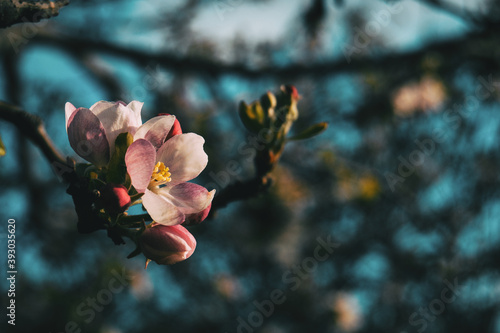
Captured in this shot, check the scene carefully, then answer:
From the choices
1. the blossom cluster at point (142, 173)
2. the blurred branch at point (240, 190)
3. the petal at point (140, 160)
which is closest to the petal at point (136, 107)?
the blossom cluster at point (142, 173)

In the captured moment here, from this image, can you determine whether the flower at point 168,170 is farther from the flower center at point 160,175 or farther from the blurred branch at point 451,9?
the blurred branch at point 451,9

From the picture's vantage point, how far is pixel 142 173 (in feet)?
2.66

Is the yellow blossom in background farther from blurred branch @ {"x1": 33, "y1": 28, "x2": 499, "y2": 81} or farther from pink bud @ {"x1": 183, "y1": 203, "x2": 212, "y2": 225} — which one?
pink bud @ {"x1": 183, "y1": 203, "x2": 212, "y2": 225}

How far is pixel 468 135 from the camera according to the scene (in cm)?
391

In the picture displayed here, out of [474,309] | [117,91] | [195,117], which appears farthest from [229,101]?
[474,309]

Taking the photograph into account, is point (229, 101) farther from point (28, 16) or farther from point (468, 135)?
point (28, 16)

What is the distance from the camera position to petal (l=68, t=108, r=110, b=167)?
0.87 m

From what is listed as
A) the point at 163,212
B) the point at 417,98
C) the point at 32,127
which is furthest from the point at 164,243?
the point at 417,98

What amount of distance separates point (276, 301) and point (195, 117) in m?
2.06

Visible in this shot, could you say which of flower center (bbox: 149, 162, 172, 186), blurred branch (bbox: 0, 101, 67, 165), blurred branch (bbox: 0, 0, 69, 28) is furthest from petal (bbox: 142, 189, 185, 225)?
blurred branch (bbox: 0, 0, 69, 28)

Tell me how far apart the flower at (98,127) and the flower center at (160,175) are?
0.08 m

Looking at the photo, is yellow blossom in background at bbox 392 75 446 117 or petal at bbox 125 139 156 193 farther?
yellow blossom in background at bbox 392 75 446 117

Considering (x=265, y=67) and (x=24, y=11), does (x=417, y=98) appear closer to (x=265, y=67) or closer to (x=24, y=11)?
(x=265, y=67)

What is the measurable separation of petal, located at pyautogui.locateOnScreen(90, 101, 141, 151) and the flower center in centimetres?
8
